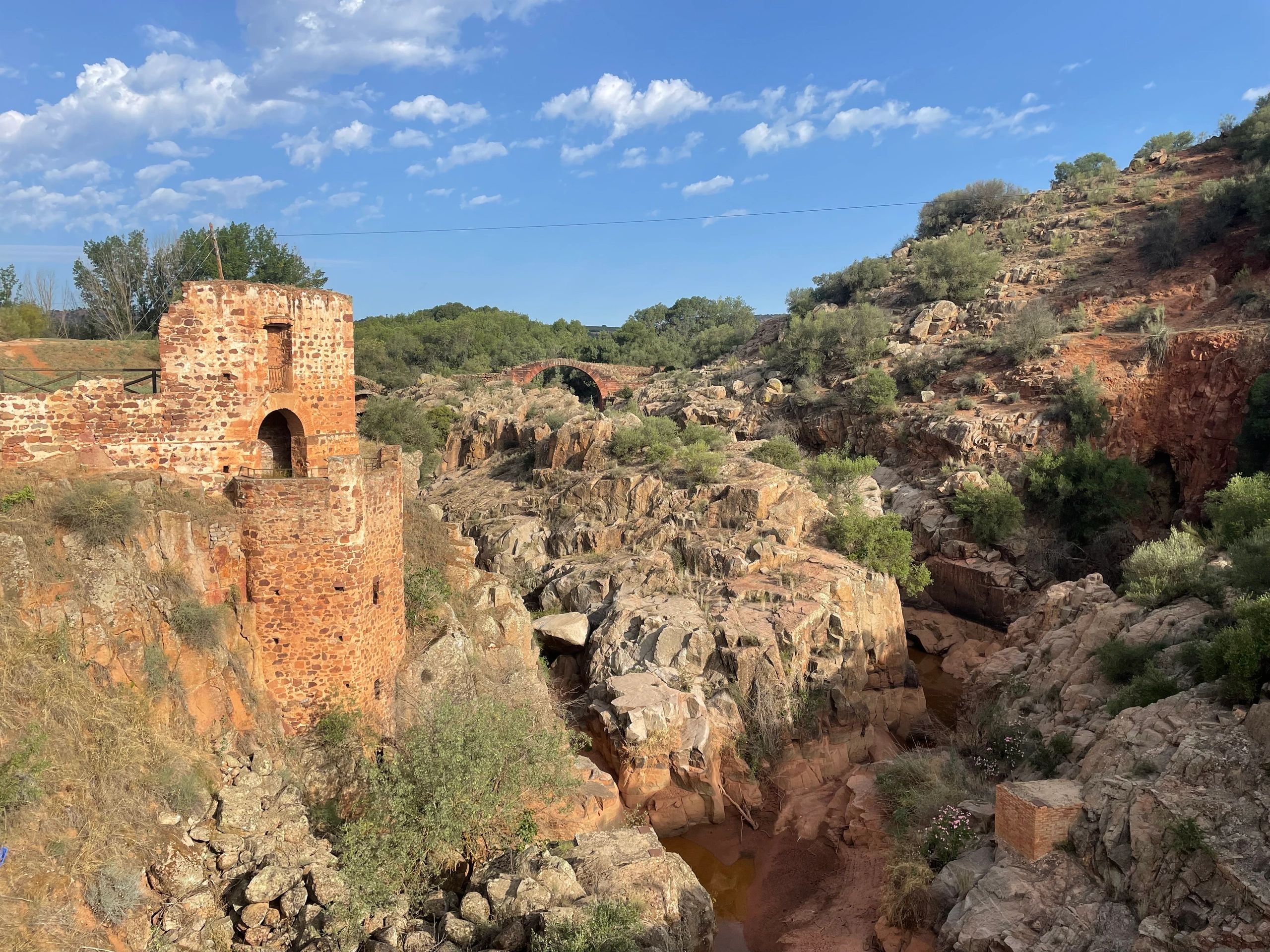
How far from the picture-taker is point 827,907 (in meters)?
11.5

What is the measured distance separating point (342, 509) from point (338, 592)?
3.43 feet

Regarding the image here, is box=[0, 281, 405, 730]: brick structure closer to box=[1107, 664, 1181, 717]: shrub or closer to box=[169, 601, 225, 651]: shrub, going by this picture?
box=[169, 601, 225, 651]: shrub

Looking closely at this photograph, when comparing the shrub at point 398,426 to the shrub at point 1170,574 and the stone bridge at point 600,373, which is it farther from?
the shrub at point 1170,574

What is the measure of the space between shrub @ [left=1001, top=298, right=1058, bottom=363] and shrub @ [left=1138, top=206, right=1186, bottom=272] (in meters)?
5.71

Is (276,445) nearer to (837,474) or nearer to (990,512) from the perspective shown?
(837,474)


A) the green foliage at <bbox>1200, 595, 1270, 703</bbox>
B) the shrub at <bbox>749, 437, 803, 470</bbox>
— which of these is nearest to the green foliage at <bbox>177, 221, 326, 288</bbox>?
the shrub at <bbox>749, 437, 803, 470</bbox>

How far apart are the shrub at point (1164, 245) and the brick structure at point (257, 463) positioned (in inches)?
1273

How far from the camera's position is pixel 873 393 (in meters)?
28.9

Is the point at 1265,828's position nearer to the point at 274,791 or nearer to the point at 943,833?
the point at 943,833

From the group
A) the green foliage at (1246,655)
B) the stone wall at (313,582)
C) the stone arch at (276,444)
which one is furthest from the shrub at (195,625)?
the green foliage at (1246,655)

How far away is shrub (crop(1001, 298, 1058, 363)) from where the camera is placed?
2795 cm

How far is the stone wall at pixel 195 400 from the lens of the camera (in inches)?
360

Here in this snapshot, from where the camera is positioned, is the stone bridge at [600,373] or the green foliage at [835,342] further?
the stone bridge at [600,373]

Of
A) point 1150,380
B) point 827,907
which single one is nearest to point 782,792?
point 827,907
